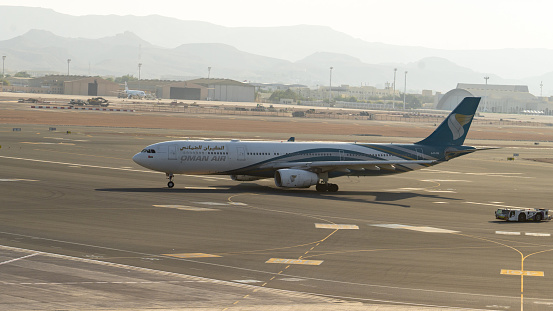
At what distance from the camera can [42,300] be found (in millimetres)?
25406

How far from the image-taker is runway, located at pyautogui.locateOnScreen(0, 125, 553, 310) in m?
27.6

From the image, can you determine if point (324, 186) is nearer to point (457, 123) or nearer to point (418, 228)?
point (457, 123)

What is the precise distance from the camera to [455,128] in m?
70.0

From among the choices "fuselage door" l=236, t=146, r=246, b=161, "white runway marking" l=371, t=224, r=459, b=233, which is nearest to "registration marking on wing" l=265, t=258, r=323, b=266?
"white runway marking" l=371, t=224, r=459, b=233

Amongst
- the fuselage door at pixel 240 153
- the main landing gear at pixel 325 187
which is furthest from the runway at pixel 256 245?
the fuselage door at pixel 240 153

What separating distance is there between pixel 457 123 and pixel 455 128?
59cm

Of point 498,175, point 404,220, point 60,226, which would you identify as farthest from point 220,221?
point 498,175

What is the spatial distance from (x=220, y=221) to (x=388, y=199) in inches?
806

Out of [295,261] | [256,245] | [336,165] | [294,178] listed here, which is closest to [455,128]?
[336,165]

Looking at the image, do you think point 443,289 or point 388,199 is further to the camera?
point 388,199

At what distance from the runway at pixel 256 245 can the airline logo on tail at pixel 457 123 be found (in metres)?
5.34

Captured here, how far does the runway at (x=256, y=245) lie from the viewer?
27578 millimetres

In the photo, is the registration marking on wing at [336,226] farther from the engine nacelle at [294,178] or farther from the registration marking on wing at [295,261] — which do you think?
the engine nacelle at [294,178]

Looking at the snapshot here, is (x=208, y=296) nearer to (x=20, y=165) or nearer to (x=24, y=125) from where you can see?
(x=20, y=165)
